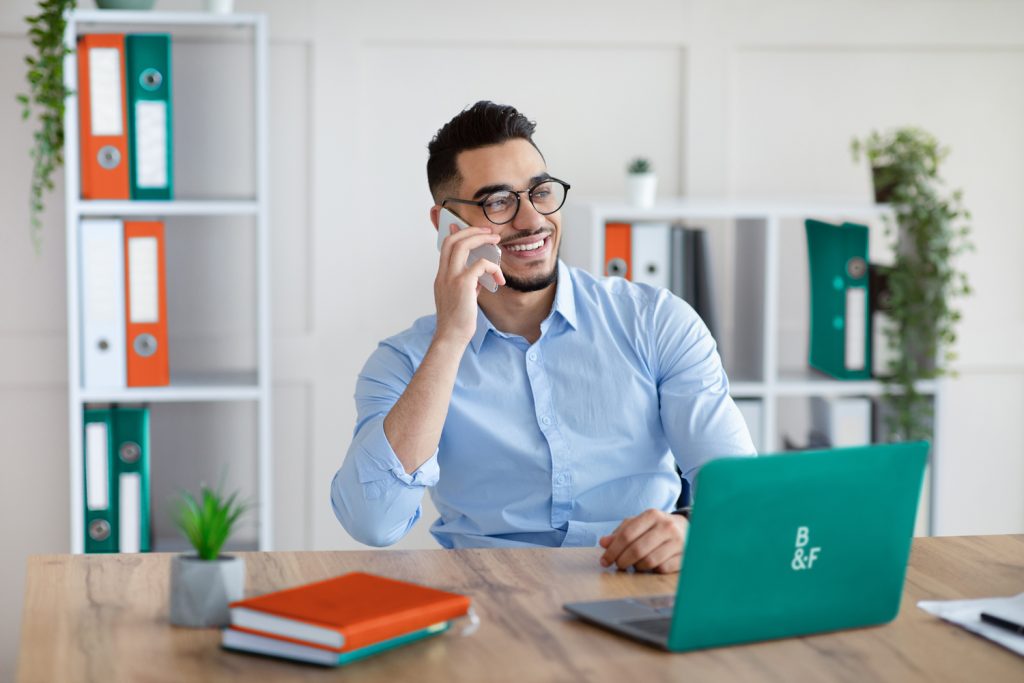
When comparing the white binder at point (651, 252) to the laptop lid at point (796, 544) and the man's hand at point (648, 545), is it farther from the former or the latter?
the laptop lid at point (796, 544)

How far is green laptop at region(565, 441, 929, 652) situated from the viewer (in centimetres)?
125

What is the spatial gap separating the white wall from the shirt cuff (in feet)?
4.60

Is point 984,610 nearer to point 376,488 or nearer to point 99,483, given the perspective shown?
A: point 376,488

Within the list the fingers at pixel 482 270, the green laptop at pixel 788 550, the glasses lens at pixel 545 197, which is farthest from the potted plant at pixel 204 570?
the glasses lens at pixel 545 197

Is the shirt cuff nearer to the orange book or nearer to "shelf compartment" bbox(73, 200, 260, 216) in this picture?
the orange book

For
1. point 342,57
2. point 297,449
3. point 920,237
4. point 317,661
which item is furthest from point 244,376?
point 317,661

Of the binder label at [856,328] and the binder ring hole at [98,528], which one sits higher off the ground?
the binder label at [856,328]

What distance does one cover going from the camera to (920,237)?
3020 millimetres

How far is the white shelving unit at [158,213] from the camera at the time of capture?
2.84 meters

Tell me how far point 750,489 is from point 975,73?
2.64 meters

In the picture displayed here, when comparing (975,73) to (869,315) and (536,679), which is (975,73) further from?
(536,679)

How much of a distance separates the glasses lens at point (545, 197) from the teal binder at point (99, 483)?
136cm

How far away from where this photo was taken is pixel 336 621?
1.23 meters

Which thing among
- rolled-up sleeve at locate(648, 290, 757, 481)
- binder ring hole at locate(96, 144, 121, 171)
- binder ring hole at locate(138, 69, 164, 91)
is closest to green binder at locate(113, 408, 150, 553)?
binder ring hole at locate(96, 144, 121, 171)
